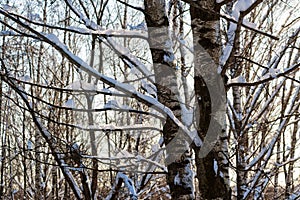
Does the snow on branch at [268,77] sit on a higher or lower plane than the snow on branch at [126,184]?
higher

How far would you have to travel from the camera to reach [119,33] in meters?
2.47

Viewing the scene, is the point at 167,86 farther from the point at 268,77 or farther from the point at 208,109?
the point at 268,77

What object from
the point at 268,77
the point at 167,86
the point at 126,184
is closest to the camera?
the point at 268,77

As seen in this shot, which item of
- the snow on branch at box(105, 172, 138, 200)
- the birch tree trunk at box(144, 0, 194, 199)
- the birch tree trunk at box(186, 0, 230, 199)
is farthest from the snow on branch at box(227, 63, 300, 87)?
the snow on branch at box(105, 172, 138, 200)

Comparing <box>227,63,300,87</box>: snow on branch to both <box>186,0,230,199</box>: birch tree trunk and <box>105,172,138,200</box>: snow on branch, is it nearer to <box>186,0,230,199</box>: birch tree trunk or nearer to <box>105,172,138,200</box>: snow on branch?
<box>186,0,230,199</box>: birch tree trunk

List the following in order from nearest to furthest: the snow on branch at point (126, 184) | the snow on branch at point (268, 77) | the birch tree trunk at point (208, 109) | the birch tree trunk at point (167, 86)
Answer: the snow on branch at point (268, 77), the birch tree trunk at point (208, 109), the birch tree trunk at point (167, 86), the snow on branch at point (126, 184)

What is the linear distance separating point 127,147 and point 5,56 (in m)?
3.08

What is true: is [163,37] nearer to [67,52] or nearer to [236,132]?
[67,52]

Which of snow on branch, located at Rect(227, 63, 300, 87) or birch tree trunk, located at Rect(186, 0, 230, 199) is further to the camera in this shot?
birch tree trunk, located at Rect(186, 0, 230, 199)

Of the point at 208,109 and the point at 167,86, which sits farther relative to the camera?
the point at 167,86

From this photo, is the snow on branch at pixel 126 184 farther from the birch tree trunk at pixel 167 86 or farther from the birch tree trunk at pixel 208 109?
the birch tree trunk at pixel 208 109

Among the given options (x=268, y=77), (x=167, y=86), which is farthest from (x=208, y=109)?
(x=167, y=86)

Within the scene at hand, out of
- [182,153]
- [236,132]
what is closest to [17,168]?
[236,132]

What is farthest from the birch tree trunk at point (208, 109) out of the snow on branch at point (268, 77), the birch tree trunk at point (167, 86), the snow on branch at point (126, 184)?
the snow on branch at point (126, 184)
